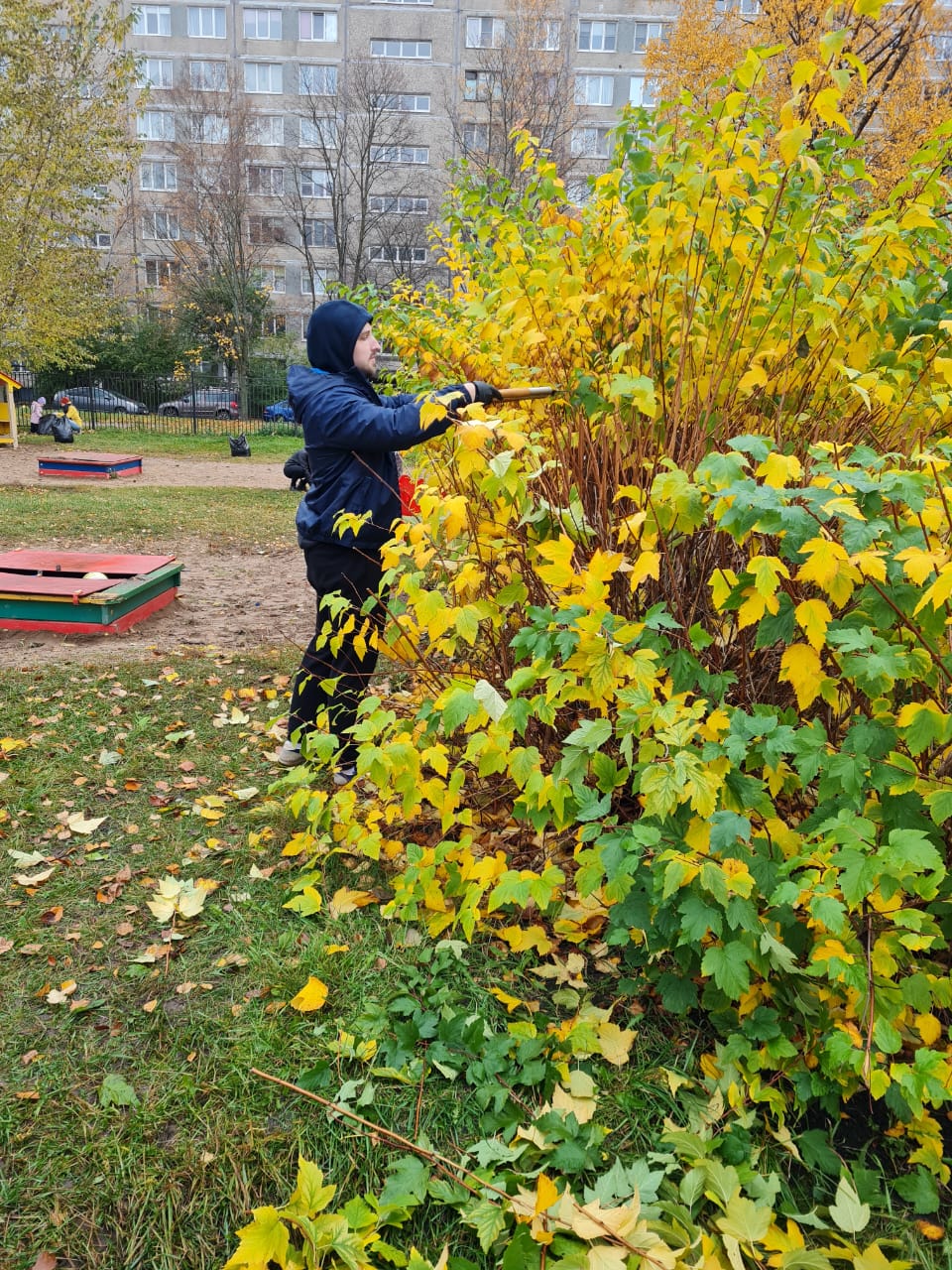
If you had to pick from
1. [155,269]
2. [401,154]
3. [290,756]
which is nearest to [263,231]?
[401,154]

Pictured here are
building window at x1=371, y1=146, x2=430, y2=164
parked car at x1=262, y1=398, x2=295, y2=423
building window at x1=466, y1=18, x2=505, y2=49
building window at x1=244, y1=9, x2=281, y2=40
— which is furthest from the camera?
building window at x1=244, y1=9, x2=281, y2=40

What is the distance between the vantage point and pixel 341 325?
3275 mm

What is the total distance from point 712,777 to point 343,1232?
3.67 ft

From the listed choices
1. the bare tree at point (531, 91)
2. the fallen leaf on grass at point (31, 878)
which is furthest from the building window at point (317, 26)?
the fallen leaf on grass at point (31, 878)

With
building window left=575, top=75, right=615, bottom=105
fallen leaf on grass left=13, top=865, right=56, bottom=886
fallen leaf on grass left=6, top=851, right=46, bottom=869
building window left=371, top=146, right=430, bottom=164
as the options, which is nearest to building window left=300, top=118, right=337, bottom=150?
building window left=371, top=146, right=430, bottom=164

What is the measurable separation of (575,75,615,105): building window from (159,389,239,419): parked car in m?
21.1

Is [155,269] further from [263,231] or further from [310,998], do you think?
[310,998]

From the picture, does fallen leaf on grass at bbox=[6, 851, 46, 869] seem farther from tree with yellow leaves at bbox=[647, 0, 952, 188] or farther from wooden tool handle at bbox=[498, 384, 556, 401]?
tree with yellow leaves at bbox=[647, 0, 952, 188]

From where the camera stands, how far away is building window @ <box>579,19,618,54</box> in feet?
126

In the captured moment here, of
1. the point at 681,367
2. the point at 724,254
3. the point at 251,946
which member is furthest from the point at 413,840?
the point at 724,254

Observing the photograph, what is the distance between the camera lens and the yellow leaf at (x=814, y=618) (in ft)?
5.30

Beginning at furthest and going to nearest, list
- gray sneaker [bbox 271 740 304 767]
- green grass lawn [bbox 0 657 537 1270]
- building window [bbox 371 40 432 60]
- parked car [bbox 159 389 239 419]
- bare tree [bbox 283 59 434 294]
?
building window [bbox 371 40 432 60], bare tree [bbox 283 59 434 294], parked car [bbox 159 389 239 419], gray sneaker [bbox 271 740 304 767], green grass lawn [bbox 0 657 537 1270]

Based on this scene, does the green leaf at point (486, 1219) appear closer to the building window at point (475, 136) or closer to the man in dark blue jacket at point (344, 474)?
the man in dark blue jacket at point (344, 474)

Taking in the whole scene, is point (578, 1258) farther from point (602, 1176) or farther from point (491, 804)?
point (491, 804)
